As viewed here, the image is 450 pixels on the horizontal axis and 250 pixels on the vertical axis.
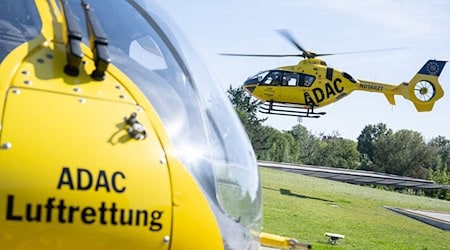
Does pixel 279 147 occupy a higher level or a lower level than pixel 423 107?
lower

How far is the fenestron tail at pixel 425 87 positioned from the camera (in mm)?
33688

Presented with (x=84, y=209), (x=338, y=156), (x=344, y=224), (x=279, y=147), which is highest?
(x=279, y=147)

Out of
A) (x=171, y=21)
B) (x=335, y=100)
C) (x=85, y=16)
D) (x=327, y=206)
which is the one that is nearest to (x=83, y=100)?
(x=85, y=16)

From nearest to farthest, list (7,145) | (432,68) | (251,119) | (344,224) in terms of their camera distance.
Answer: (7,145) < (344,224) < (432,68) < (251,119)

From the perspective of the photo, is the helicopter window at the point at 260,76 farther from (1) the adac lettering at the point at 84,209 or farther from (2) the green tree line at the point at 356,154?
(2) the green tree line at the point at 356,154

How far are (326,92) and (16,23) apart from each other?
2876 cm

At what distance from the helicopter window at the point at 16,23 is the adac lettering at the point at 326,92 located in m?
28.3

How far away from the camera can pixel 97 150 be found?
1880mm

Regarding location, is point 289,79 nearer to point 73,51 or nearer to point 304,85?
point 304,85

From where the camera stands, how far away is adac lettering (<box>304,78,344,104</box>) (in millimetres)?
30219

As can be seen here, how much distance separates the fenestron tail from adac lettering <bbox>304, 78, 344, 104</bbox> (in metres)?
4.71

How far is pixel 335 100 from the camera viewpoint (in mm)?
31000

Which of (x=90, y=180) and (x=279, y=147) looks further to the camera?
(x=279, y=147)

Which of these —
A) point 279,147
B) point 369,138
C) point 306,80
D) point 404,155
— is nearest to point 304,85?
point 306,80
